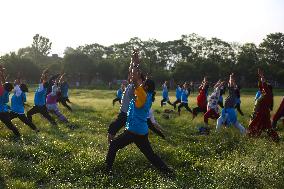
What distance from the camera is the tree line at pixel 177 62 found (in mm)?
88494

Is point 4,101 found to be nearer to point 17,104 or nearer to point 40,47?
point 17,104

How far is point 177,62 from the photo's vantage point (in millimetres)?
100875

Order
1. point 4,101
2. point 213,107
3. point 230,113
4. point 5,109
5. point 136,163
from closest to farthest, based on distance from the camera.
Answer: point 136,163
point 4,101
point 5,109
point 230,113
point 213,107

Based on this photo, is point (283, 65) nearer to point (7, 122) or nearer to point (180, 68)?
point (180, 68)

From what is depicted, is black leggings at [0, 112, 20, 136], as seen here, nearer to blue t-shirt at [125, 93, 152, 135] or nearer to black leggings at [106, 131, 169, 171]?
black leggings at [106, 131, 169, 171]

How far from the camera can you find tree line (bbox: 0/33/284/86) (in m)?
88.5

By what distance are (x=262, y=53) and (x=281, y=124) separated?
301 ft

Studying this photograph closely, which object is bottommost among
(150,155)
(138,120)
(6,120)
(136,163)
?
(136,163)

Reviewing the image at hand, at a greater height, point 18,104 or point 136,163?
point 18,104

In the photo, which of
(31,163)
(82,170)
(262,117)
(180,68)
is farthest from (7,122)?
(180,68)

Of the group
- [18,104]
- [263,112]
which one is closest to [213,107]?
[263,112]

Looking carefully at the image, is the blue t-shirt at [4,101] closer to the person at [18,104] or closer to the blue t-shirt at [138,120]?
the person at [18,104]

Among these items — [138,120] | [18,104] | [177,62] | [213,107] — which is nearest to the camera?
[138,120]

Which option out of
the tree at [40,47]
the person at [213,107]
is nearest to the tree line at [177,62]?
the tree at [40,47]
